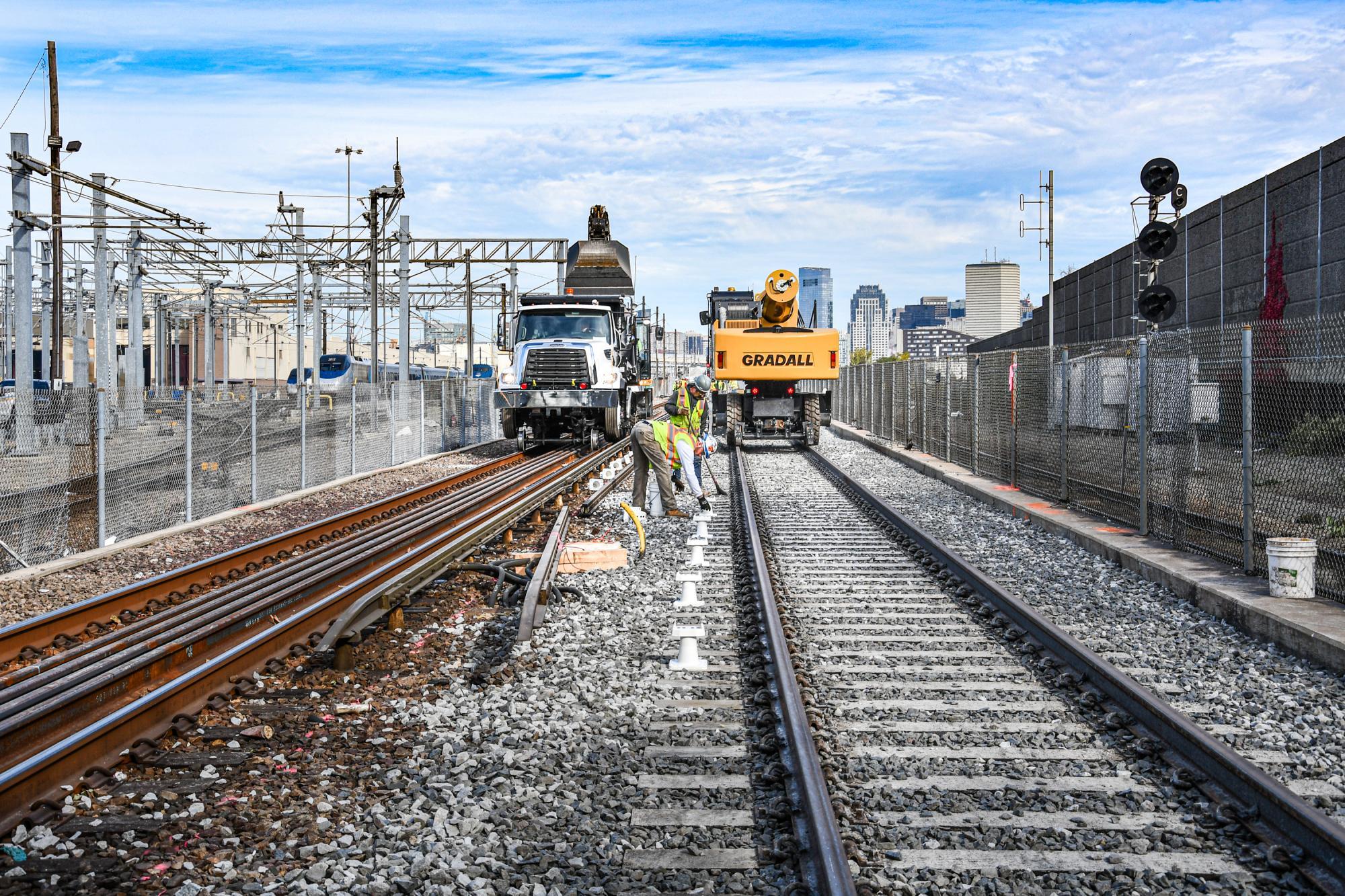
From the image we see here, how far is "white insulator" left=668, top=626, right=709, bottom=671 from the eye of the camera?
746 cm

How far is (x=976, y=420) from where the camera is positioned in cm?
2036

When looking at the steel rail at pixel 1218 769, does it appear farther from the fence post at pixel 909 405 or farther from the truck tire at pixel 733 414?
the fence post at pixel 909 405

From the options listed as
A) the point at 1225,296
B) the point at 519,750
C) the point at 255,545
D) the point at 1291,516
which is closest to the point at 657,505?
the point at 255,545

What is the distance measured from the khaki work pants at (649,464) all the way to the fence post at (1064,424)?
537 cm

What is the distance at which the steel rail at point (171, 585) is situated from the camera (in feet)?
27.5

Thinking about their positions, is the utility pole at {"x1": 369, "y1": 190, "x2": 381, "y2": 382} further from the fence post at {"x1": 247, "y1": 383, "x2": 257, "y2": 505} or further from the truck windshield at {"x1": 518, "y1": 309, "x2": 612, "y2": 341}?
the fence post at {"x1": 247, "y1": 383, "x2": 257, "y2": 505}

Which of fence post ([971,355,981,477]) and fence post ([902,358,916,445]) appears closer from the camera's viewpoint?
fence post ([971,355,981,477])

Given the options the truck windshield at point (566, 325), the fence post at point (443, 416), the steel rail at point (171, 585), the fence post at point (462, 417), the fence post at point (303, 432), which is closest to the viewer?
the steel rail at point (171, 585)

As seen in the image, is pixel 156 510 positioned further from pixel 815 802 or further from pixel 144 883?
pixel 815 802

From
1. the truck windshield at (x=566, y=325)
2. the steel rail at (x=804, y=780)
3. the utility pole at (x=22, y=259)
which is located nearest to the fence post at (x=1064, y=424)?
the steel rail at (x=804, y=780)

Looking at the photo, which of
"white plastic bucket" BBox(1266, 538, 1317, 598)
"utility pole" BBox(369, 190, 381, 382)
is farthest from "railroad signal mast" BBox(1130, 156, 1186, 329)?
"utility pole" BBox(369, 190, 381, 382)

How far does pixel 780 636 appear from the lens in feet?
25.5

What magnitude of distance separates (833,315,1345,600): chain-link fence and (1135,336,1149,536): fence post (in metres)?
0.02

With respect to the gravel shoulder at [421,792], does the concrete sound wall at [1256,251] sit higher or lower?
higher
